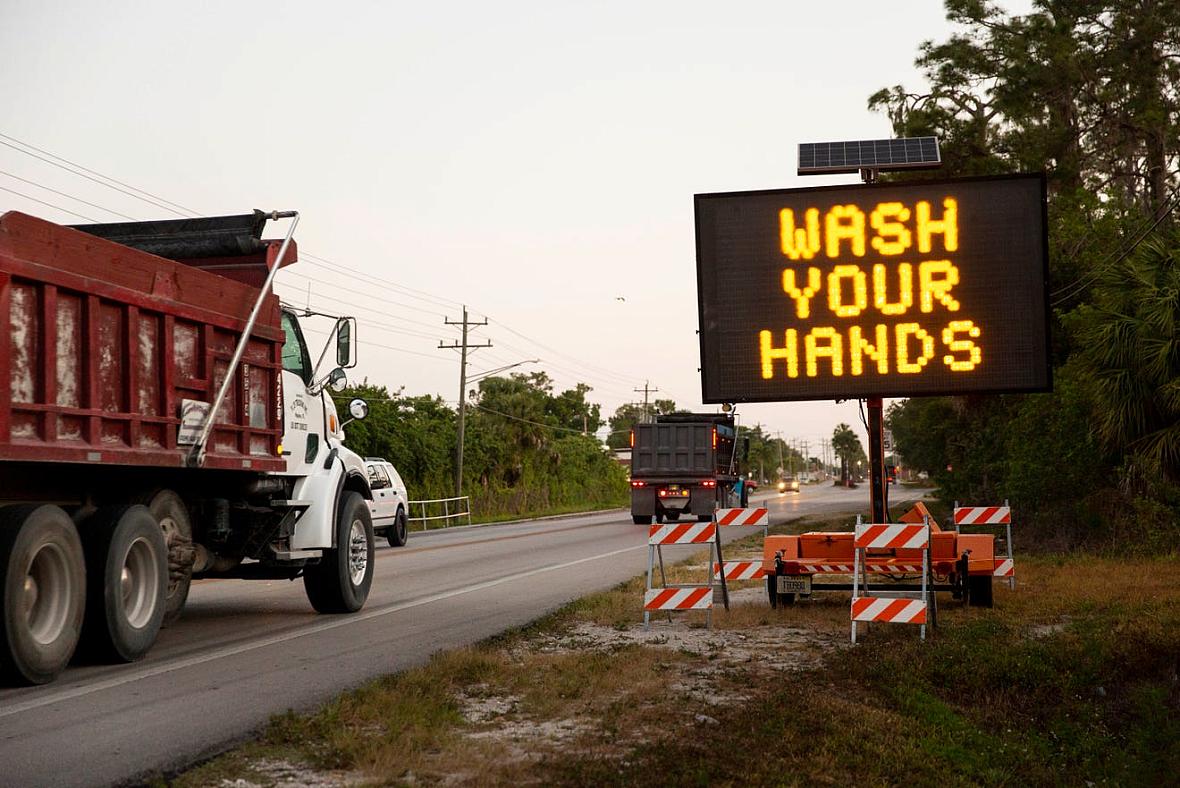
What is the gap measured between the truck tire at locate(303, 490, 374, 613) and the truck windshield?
4.53 feet

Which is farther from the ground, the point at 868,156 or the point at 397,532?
the point at 868,156

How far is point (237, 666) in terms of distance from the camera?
9484 mm

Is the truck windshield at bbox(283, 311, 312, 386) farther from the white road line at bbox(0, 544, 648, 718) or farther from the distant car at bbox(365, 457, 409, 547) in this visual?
the distant car at bbox(365, 457, 409, 547)

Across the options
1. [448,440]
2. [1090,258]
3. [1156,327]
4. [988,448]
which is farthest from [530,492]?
[1156,327]

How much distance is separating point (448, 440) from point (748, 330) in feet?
121

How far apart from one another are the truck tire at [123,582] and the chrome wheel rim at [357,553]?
3166mm

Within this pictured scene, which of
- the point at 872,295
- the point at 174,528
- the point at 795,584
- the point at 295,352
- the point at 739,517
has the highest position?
the point at 872,295

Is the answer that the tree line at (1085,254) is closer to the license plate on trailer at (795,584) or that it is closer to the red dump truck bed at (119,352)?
the license plate on trailer at (795,584)

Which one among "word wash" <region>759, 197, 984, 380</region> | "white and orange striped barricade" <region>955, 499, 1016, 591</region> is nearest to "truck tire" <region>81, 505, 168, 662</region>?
"word wash" <region>759, 197, 984, 380</region>

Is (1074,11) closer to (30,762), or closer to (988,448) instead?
(988,448)

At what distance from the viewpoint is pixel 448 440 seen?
48.2m

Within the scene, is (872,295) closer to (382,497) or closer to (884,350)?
(884,350)

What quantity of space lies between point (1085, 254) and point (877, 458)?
14.7m

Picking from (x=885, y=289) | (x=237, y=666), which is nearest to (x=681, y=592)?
(x=885, y=289)
